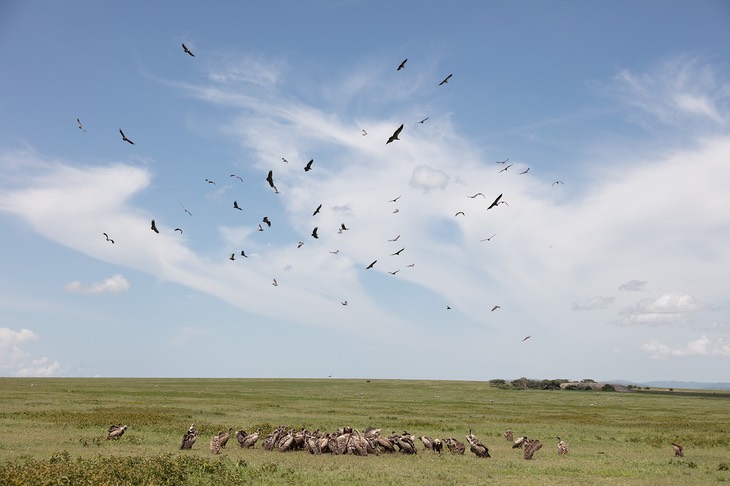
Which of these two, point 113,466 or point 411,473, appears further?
point 411,473

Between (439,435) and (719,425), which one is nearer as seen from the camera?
(439,435)

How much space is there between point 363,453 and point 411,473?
4320 millimetres

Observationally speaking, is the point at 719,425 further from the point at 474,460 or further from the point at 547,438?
the point at 474,460

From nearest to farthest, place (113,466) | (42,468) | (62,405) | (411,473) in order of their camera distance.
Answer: (42,468), (113,466), (411,473), (62,405)

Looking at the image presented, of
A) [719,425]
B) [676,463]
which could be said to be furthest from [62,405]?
[719,425]

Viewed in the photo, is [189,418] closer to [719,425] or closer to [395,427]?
[395,427]

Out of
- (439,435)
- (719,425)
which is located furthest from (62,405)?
(719,425)

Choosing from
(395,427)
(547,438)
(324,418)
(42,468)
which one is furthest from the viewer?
(324,418)

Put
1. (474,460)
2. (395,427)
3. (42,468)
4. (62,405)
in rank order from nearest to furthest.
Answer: (42,468) → (474,460) → (395,427) → (62,405)

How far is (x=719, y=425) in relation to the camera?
4628cm

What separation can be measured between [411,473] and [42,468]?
12.3 m

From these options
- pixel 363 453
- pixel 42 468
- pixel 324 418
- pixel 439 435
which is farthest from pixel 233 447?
pixel 324 418

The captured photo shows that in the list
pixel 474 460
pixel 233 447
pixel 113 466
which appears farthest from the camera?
pixel 233 447

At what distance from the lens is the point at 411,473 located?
21.9 m
